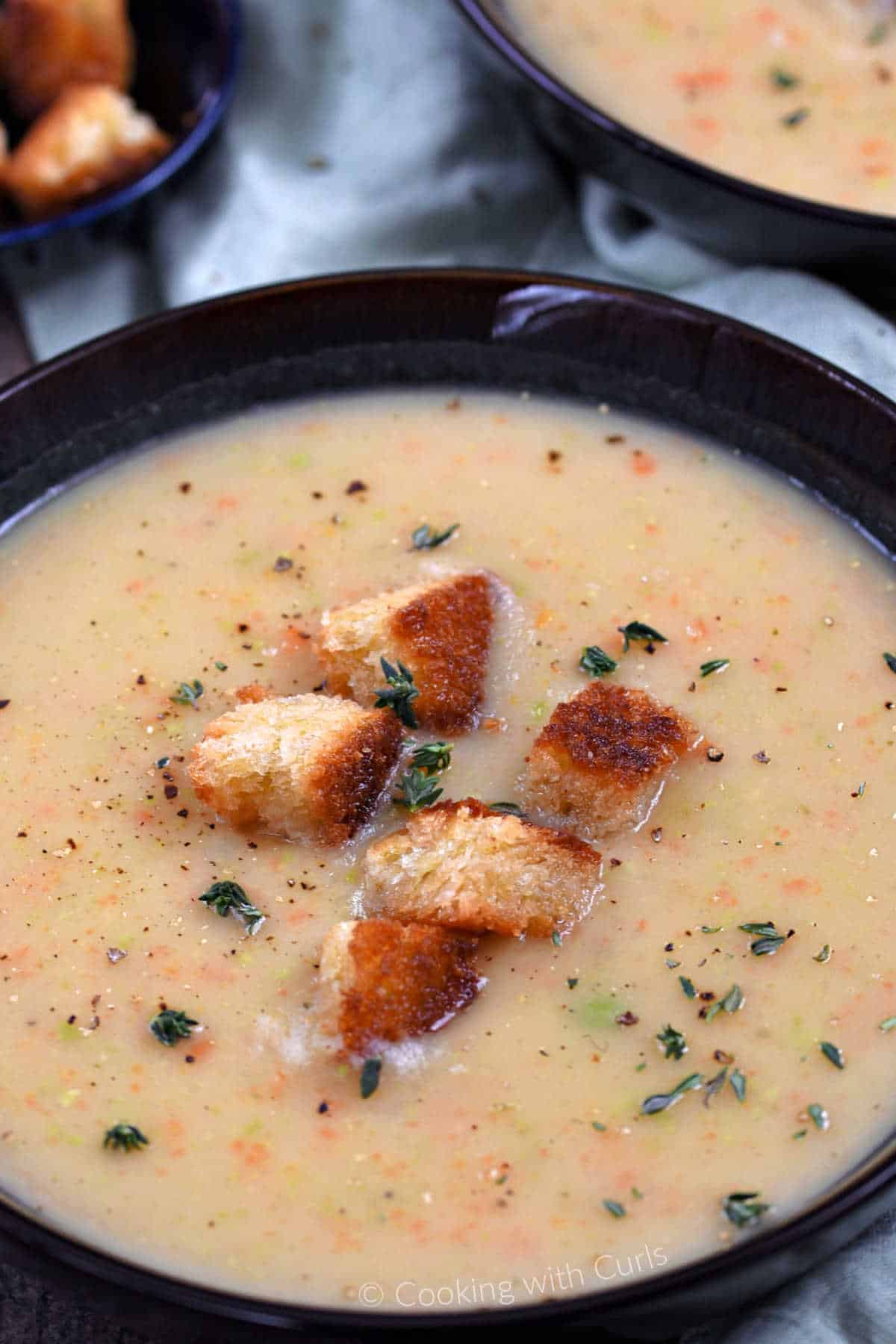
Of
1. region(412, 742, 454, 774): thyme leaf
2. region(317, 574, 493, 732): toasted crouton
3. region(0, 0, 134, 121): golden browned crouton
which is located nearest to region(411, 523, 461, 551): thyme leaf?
region(317, 574, 493, 732): toasted crouton

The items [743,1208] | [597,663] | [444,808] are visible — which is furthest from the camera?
[597,663]

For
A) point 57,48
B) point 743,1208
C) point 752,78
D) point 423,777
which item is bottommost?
point 743,1208

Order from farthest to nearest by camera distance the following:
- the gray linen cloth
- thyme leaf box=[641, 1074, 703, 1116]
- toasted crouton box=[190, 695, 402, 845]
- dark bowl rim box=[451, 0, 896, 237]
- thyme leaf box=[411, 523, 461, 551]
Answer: the gray linen cloth, dark bowl rim box=[451, 0, 896, 237], thyme leaf box=[411, 523, 461, 551], toasted crouton box=[190, 695, 402, 845], thyme leaf box=[641, 1074, 703, 1116]

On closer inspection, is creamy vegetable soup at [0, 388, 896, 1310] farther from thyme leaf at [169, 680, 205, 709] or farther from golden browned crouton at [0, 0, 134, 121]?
golden browned crouton at [0, 0, 134, 121]

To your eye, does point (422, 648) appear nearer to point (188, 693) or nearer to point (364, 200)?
point (188, 693)

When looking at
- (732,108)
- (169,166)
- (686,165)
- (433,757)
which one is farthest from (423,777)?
(732,108)

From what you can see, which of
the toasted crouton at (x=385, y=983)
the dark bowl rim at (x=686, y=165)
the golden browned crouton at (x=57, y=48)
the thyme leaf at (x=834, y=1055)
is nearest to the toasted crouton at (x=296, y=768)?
the toasted crouton at (x=385, y=983)
